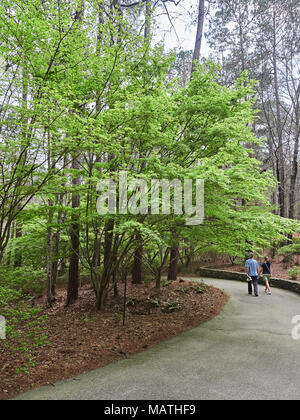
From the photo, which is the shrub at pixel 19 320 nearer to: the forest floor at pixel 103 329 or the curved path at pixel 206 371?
the forest floor at pixel 103 329

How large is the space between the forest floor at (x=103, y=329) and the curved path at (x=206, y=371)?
0.33 metres

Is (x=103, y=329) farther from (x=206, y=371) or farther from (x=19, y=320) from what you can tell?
(x=206, y=371)

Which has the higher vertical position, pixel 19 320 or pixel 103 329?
pixel 19 320

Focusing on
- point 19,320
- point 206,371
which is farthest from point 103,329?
point 206,371

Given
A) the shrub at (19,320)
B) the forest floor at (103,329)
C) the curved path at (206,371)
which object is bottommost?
the forest floor at (103,329)

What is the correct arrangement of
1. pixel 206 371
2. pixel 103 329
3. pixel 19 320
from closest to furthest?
pixel 206 371 < pixel 19 320 < pixel 103 329

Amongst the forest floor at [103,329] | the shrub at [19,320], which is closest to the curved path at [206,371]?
the forest floor at [103,329]

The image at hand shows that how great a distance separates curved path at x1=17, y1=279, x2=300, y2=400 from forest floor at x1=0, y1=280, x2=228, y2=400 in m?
0.33

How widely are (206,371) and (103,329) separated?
3.00m

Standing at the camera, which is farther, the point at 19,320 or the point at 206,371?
the point at 19,320

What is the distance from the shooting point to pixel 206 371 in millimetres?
4406

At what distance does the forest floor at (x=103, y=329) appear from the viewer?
14.9 ft

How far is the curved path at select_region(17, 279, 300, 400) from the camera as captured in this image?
3.79 metres
